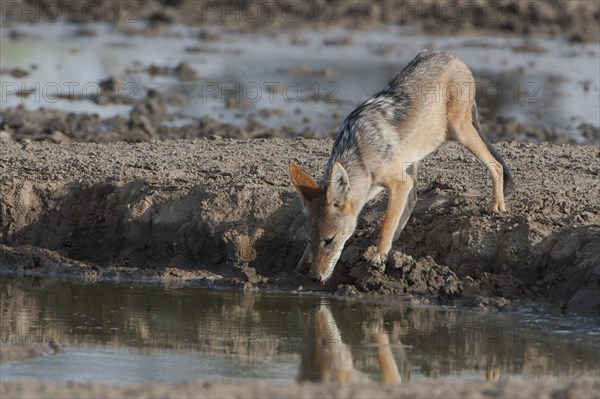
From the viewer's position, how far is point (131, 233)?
1176 centimetres

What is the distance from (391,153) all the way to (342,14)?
96.2 ft

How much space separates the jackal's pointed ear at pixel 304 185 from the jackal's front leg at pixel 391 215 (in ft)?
2.44

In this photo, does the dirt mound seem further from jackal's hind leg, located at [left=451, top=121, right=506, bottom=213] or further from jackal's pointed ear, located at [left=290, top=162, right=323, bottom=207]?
jackal's pointed ear, located at [left=290, top=162, right=323, bottom=207]

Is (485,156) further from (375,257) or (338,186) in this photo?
(338,186)

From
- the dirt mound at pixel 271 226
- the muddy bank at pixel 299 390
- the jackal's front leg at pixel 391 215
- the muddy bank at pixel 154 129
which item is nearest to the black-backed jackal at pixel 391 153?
the jackal's front leg at pixel 391 215

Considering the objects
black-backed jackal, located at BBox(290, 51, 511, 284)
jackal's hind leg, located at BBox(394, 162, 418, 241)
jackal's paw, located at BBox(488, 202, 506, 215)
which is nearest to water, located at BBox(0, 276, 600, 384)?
black-backed jackal, located at BBox(290, 51, 511, 284)

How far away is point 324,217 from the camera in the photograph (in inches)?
395

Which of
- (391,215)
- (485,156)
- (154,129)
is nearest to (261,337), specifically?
(391,215)

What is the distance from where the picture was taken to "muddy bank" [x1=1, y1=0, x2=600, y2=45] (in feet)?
122

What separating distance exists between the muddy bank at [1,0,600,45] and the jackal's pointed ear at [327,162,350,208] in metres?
26.5

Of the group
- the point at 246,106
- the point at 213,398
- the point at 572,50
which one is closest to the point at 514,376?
the point at 213,398

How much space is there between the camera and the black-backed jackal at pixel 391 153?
10039 millimetres

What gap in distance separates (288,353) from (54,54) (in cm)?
2065

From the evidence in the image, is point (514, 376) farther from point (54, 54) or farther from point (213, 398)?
point (54, 54)
